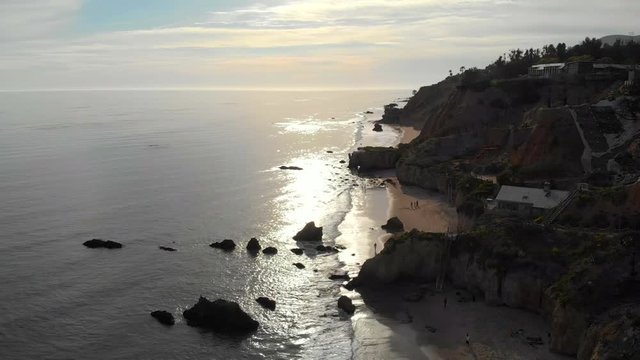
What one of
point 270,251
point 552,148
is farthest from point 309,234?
point 552,148

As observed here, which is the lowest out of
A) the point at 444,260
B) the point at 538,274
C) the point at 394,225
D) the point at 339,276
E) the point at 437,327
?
the point at 437,327

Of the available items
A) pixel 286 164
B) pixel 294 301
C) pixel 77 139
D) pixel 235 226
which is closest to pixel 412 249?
pixel 294 301

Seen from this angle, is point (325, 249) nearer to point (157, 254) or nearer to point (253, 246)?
point (253, 246)

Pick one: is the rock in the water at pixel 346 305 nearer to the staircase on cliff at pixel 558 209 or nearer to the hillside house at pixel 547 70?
the staircase on cliff at pixel 558 209

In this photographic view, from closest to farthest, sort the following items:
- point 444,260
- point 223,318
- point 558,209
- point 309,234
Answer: point 223,318 → point 444,260 → point 558,209 → point 309,234

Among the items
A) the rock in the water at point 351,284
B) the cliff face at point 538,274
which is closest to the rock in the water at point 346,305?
the rock in the water at point 351,284

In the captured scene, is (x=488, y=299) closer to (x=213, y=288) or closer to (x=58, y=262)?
(x=213, y=288)

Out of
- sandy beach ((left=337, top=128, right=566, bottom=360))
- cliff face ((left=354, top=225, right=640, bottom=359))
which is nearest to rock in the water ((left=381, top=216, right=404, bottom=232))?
sandy beach ((left=337, top=128, right=566, bottom=360))
